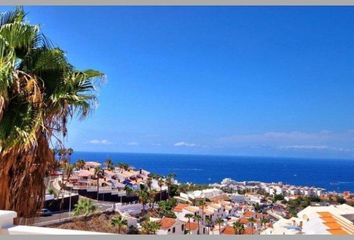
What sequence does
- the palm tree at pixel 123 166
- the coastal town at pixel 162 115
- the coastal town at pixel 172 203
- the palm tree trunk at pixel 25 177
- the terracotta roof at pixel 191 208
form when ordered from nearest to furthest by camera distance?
1. the palm tree trunk at pixel 25 177
2. the coastal town at pixel 162 115
3. the coastal town at pixel 172 203
4. the terracotta roof at pixel 191 208
5. the palm tree at pixel 123 166

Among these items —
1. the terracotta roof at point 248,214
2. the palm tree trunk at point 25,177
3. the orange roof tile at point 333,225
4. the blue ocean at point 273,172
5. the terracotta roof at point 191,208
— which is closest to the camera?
the palm tree trunk at point 25,177

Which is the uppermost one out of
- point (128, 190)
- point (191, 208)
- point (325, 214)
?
point (325, 214)

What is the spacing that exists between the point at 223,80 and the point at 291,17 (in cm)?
1710

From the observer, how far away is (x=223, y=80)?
44.2 meters

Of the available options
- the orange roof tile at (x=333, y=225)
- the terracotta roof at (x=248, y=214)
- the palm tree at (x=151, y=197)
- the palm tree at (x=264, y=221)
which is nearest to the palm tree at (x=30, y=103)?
the orange roof tile at (x=333, y=225)

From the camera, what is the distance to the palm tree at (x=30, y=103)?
3180mm

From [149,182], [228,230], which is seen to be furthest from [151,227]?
[149,182]

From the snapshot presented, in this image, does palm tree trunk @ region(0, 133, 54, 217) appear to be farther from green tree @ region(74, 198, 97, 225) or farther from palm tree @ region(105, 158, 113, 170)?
palm tree @ region(105, 158, 113, 170)

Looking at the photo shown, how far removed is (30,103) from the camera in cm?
329

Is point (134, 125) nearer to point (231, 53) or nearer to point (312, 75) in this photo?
point (231, 53)

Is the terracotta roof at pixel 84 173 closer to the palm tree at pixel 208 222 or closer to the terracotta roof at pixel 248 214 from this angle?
the palm tree at pixel 208 222

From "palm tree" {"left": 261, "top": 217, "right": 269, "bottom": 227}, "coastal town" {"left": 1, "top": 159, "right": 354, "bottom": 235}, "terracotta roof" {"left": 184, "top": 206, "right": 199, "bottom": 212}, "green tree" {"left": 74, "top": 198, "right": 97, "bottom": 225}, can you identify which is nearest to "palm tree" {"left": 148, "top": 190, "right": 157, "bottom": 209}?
"coastal town" {"left": 1, "top": 159, "right": 354, "bottom": 235}

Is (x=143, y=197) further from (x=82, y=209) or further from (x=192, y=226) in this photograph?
(x=82, y=209)

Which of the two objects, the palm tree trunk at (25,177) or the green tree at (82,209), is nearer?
the palm tree trunk at (25,177)
